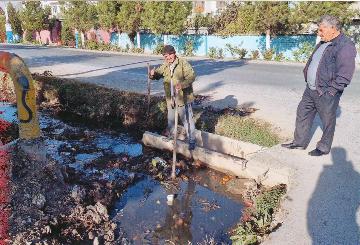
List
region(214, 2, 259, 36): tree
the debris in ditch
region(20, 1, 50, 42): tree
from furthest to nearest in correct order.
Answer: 1. region(20, 1, 50, 42): tree
2. region(214, 2, 259, 36): tree
3. the debris in ditch

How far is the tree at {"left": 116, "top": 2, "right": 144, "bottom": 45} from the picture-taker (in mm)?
28672

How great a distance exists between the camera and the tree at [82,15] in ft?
109

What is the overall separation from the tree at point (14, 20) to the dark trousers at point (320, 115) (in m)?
47.8

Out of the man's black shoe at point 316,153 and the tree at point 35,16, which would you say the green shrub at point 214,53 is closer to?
the man's black shoe at point 316,153

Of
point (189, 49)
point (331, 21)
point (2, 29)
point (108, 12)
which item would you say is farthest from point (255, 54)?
point (2, 29)

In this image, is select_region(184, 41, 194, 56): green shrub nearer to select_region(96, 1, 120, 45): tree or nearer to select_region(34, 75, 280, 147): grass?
select_region(96, 1, 120, 45): tree

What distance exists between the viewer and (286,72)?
16.4 metres

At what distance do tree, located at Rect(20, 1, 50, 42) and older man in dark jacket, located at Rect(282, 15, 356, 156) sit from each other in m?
41.3

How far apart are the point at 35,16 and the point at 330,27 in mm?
41930

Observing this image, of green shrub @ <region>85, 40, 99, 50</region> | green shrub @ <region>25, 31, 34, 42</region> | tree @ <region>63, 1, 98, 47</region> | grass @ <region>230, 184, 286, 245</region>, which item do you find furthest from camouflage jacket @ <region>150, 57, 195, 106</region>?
green shrub @ <region>25, 31, 34, 42</region>

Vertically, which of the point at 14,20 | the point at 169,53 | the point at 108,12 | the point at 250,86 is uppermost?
the point at 14,20

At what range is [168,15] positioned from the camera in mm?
25922

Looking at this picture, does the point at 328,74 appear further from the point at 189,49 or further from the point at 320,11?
the point at 189,49

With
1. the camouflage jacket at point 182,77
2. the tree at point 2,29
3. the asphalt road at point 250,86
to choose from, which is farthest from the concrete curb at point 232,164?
the tree at point 2,29
